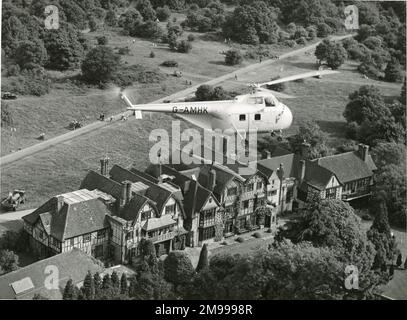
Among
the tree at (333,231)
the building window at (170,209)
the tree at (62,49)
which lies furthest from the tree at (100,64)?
the tree at (333,231)

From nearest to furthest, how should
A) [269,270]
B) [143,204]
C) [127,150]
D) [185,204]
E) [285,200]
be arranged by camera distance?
[269,270], [143,204], [185,204], [285,200], [127,150]

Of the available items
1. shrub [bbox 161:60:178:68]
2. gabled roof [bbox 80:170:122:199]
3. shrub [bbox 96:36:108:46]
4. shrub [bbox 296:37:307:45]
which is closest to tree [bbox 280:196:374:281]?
gabled roof [bbox 80:170:122:199]

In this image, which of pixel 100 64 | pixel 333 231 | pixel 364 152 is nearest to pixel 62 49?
pixel 100 64

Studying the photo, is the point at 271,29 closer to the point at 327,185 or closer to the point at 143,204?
the point at 327,185

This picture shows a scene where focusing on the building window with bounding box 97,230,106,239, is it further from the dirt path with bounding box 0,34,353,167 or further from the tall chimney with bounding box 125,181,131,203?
the dirt path with bounding box 0,34,353,167

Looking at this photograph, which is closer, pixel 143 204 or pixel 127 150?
pixel 143 204

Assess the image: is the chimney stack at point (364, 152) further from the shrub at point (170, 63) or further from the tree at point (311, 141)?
the shrub at point (170, 63)
